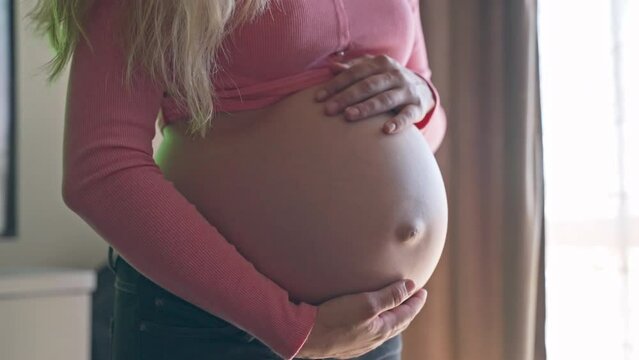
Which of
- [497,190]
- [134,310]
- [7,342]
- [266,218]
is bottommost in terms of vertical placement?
[7,342]

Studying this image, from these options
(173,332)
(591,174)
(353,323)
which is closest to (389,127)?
(353,323)

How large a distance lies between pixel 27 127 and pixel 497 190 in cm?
118

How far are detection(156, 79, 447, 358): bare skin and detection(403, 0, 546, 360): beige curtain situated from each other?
906 millimetres

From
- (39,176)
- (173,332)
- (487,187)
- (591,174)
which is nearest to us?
(173,332)

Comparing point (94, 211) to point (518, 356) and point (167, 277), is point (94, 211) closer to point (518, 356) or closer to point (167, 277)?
point (167, 277)

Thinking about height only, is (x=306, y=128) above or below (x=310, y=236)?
above

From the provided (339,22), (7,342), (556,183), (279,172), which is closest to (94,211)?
(279,172)

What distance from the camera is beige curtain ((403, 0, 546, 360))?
1.73 metres

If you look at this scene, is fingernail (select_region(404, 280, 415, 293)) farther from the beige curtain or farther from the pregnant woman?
the beige curtain

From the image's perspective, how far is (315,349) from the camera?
0.81 m

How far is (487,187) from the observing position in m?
1.83

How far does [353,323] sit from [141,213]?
0.82ft

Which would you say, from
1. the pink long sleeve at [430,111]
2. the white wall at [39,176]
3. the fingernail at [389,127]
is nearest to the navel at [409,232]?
the fingernail at [389,127]

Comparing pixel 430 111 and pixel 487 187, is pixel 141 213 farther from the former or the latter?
pixel 487 187
